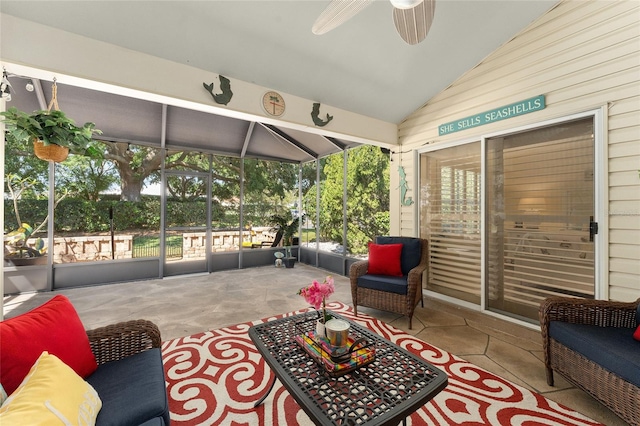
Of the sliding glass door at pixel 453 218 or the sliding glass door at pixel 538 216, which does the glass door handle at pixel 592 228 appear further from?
the sliding glass door at pixel 453 218

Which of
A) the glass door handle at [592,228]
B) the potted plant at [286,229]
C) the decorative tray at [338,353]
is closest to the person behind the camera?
the decorative tray at [338,353]

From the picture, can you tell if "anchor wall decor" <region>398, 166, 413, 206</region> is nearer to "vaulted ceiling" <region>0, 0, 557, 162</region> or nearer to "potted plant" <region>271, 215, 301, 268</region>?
"vaulted ceiling" <region>0, 0, 557, 162</region>

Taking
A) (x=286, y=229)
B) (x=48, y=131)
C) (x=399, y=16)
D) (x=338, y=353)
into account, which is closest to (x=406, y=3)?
(x=399, y=16)

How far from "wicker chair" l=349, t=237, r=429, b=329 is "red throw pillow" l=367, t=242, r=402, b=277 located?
105 millimetres

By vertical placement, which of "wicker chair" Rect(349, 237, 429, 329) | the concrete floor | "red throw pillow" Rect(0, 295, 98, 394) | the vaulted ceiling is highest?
the vaulted ceiling

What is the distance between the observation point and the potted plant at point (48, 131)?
79.1 inches

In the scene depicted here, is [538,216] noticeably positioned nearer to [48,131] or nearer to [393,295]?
[393,295]

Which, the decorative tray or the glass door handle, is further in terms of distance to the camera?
the glass door handle

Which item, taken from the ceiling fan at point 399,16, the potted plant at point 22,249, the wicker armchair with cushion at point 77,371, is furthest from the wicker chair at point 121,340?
the potted plant at point 22,249

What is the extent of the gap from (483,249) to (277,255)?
415 centimetres

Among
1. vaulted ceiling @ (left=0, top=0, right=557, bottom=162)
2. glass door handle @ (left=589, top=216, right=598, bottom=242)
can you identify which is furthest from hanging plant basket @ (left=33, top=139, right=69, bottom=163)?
glass door handle @ (left=589, top=216, right=598, bottom=242)

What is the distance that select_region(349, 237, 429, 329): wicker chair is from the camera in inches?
116

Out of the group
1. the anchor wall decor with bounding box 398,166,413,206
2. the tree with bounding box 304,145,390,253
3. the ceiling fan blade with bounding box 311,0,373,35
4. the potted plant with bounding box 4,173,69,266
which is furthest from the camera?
the tree with bounding box 304,145,390,253

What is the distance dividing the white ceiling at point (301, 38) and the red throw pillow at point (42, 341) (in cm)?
221
